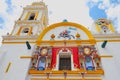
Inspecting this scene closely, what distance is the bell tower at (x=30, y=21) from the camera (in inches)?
683

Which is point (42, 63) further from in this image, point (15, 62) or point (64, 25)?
point (64, 25)

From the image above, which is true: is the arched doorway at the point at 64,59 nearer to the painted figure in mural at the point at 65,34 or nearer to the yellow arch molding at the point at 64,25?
the painted figure in mural at the point at 65,34

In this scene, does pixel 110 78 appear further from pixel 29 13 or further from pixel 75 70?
pixel 29 13

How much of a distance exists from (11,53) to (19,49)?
71 centimetres

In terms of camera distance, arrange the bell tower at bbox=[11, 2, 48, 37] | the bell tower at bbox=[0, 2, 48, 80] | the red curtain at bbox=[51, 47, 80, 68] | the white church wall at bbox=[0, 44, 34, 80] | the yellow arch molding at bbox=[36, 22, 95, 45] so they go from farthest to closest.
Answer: the bell tower at bbox=[11, 2, 48, 37], the yellow arch molding at bbox=[36, 22, 95, 45], the red curtain at bbox=[51, 47, 80, 68], the bell tower at bbox=[0, 2, 48, 80], the white church wall at bbox=[0, 44, 34, 80]

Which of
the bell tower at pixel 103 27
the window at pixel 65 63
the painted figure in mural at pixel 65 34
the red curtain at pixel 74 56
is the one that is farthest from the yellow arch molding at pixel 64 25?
the window at pixel 65 63

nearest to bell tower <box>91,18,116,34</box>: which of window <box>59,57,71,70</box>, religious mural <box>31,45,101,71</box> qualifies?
religious mural <box>31,45,101,71</box>

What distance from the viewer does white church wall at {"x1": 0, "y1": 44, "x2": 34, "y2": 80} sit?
40.3 ft

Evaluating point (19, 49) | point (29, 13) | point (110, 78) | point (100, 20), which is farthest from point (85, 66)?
point (29, 13)

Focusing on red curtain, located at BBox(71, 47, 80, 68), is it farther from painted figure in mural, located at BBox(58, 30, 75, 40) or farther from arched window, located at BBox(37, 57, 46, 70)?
arched window, located at BBox(37, 57, 46, 70)

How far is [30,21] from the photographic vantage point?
18594mm

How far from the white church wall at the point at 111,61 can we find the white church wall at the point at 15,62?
535cm

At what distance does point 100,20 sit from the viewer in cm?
1844

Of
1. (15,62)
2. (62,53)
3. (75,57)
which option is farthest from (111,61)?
(15,62)
